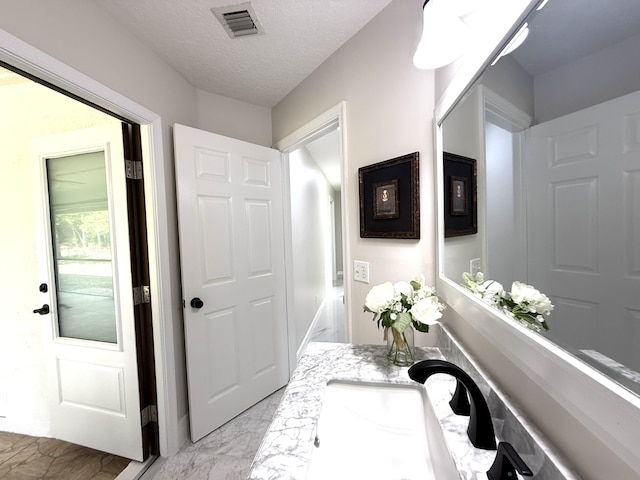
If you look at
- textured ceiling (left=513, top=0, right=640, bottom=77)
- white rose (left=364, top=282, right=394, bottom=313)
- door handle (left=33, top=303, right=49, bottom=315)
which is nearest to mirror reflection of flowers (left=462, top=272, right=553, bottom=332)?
white rose (left=364, top=282, right=394, bottom=313)

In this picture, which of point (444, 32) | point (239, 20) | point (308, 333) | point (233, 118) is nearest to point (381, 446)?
point (444, 32)

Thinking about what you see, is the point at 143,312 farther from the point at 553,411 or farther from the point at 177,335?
the point at 553,411

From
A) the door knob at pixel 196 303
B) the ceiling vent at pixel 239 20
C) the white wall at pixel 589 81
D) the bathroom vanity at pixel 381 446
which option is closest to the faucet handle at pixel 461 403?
the bathroom vanity at pixel 381 446

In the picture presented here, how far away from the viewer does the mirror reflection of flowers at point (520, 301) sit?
467mm

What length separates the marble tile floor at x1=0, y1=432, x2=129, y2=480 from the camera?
146 centimetres

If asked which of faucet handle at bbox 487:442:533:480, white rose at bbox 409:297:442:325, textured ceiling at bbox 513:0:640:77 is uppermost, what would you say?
textured ceiling at bbox 513:0:640:77

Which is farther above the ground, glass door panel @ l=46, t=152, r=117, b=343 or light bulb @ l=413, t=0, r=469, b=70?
light bulb @ l=413, t=0, r=469, b=70

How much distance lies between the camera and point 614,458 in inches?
13.6

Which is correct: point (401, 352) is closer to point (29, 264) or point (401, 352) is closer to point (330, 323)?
point (29, 264)

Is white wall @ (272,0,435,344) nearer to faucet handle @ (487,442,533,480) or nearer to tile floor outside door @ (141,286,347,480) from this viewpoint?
tile floor outside door @ (141,286,347,480)

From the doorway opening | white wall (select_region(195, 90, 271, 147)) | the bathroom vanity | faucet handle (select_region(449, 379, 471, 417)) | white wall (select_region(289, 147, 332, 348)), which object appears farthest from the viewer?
white wall (select_region(289, 147, 332, 348))

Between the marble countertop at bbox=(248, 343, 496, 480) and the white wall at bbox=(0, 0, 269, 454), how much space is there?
45.2 inches

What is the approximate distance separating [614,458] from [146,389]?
1962 millimetres

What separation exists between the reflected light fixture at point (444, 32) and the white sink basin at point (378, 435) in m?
0.98
